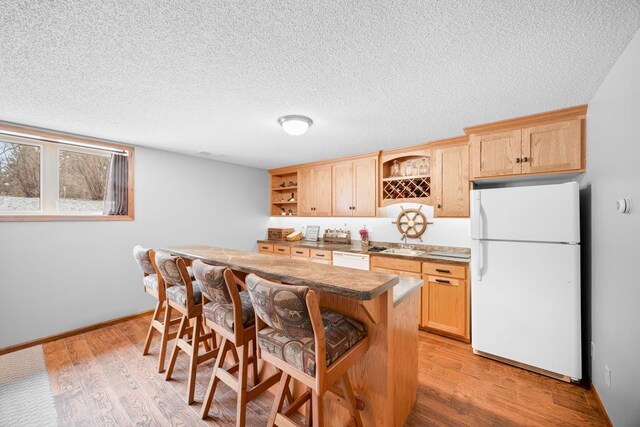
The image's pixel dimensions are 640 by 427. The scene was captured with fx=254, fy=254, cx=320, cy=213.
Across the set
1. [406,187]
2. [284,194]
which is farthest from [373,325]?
[284,194]

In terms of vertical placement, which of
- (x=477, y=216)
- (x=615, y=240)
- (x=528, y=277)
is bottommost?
(x=528, y=277)

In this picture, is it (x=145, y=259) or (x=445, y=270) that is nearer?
(x=145, y=259)

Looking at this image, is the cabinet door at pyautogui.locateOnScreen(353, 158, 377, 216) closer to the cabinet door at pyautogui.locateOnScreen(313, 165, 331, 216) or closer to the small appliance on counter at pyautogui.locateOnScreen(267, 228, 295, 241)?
the cabinet door at pyautogui.locateOnScreen(313, 165, 331, 216)

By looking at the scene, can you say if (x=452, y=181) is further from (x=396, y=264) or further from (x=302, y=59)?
(x=302, y=59)

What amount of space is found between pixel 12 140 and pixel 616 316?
5364 mm

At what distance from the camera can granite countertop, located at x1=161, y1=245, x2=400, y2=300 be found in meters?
1.19

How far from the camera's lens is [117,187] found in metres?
3.32

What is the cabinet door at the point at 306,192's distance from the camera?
181 inches

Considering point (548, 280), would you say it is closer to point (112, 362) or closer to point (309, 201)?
point (309, 201)

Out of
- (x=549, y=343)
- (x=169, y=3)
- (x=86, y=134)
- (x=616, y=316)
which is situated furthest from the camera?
(x=86, y=134)

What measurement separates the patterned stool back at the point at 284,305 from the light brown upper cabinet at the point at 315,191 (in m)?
3.24

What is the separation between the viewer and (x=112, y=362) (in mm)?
2404

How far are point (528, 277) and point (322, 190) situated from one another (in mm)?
3009

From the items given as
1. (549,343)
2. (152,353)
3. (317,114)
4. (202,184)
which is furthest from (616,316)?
(202,184)
